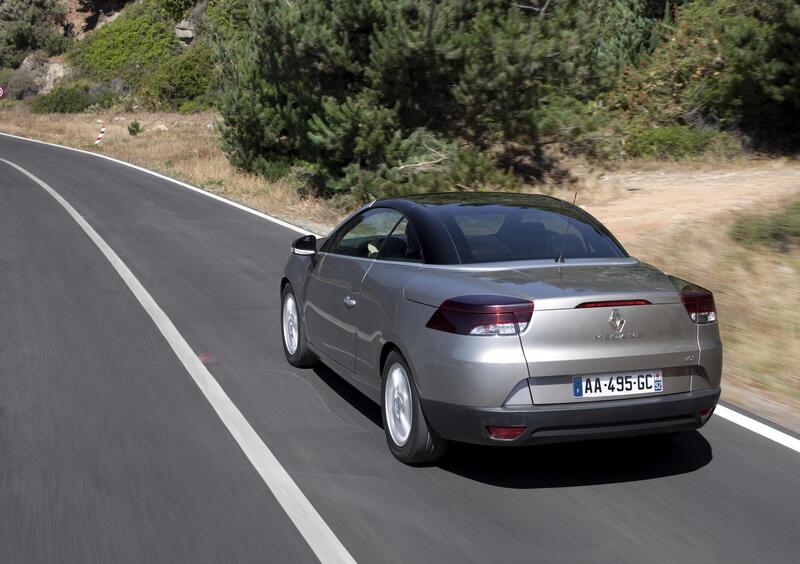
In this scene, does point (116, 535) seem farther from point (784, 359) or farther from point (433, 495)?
point (784, 359)

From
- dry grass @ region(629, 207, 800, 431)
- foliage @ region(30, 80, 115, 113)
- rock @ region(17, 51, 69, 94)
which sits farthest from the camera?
rock @ region(17, 51, 69, 94)

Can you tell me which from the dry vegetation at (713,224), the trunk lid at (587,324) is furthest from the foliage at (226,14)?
the trunk lid at (587,324)

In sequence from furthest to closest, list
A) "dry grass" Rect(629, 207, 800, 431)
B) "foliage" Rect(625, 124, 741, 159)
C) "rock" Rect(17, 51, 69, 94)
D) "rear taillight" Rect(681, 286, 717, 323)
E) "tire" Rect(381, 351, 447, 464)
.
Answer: "rock" Rect(17, 51, 69, 94) < "foliage" Rect(625, 124, 741, 159) < "dry grass" Rect(629, 207, 800, 431) < "tire" Rect(381, 351, 447, 464) < "rear taillight" Rect(681, 286, 717, 323)

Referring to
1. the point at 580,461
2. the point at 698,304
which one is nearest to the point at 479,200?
the point at 698,304

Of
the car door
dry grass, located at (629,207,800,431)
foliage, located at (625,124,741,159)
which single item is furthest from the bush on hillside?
the car door

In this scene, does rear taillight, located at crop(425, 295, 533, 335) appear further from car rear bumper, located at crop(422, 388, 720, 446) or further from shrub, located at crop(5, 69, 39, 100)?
shrub, located at crop(5, 69, 39, 100)

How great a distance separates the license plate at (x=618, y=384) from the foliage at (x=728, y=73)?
59.8 feet

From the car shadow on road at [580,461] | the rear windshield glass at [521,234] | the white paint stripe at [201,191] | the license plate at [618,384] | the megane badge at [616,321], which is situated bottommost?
the white paint stripe at [201,191]

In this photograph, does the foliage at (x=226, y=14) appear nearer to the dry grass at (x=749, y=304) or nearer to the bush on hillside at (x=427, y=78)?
the bush on hillside at (x=427, y=78)

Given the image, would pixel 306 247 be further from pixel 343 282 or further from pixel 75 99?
pixel 75 99

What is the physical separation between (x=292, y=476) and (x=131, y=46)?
73969 mm

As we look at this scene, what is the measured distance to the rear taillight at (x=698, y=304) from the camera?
5.28 meters

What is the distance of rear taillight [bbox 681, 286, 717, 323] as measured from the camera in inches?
208

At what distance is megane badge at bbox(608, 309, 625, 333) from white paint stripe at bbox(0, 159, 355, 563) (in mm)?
1720
